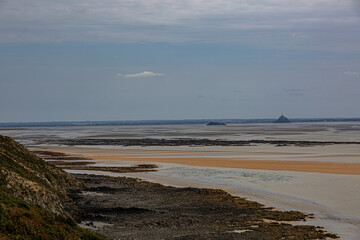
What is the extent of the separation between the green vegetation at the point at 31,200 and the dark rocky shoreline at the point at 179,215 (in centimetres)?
155

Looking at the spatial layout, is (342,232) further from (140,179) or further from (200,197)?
(140,179)

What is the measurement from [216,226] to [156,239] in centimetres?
319

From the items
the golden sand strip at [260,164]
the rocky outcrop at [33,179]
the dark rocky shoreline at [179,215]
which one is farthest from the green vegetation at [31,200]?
the golden sand strip at [260,164]

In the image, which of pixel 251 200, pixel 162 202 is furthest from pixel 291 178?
pixel 162 202

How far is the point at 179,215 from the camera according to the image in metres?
23.2

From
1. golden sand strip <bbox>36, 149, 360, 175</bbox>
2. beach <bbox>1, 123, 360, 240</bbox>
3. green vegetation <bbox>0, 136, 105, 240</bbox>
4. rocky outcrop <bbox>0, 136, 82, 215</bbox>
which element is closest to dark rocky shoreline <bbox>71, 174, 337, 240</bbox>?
rocky outcrop <bbox>0, 136, 82, 215</bbox>

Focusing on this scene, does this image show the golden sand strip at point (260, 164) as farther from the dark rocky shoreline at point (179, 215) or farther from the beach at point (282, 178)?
the dark rocky shoreline at point (179, 215)

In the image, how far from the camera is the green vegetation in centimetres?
1534

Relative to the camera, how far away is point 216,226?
20812 millimetres

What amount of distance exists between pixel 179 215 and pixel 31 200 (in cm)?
677

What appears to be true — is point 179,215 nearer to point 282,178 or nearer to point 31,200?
point 31,200

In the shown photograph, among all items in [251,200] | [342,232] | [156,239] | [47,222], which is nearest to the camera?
[47,222]

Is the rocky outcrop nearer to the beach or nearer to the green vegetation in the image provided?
the green vegetation

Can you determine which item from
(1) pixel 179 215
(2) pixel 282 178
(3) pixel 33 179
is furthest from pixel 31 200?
(2) pixel 282 178
